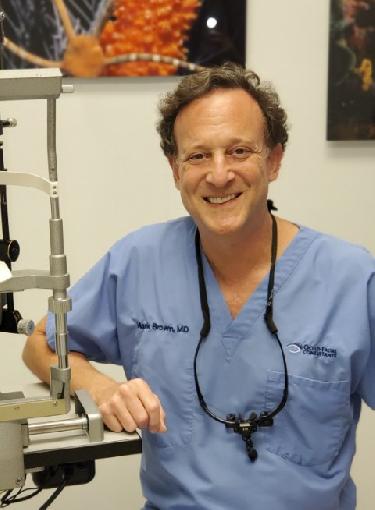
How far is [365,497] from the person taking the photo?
2025 millimetres

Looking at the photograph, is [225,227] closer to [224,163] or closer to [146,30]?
[224,163]

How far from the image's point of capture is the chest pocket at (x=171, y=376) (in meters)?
1.19

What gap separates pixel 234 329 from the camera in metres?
1.21

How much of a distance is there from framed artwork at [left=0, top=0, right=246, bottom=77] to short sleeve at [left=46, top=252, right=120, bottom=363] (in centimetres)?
60

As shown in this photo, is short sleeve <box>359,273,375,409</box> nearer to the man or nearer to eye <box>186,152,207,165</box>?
the man

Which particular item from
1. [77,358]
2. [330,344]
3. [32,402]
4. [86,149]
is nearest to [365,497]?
[330,344]

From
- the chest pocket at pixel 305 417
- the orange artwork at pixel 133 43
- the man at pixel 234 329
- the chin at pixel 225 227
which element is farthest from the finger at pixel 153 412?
the orange artwork at pixel 133 43

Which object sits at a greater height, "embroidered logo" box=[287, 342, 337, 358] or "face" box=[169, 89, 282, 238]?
"face" box=[169, 89, 282, 238]

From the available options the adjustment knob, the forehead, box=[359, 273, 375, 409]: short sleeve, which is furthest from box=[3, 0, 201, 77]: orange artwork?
the adjustment knob

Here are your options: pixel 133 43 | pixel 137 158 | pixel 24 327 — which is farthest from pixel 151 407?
pixel 133 43

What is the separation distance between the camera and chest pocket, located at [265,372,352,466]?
1.15 m

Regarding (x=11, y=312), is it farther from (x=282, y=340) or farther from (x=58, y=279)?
(x=282, y=340)

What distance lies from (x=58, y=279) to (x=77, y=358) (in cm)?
45

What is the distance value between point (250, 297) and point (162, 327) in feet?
0.58
